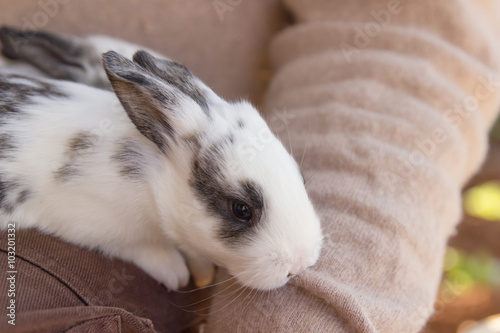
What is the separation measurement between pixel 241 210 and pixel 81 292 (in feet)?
1.71

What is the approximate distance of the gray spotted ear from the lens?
1900 millimetres

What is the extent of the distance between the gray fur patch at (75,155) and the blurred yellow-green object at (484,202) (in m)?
2.45

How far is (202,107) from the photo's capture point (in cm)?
142

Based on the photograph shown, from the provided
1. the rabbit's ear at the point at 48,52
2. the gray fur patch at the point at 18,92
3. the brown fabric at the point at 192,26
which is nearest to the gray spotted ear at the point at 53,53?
the rabbit's ear at the point at 48,52

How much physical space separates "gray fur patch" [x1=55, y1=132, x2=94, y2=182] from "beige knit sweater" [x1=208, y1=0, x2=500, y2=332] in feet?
2.07

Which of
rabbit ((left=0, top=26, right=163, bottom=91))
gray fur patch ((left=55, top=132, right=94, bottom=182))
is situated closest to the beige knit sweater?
gray fur patch ((left=55, top=132, right=94, bottom=182))

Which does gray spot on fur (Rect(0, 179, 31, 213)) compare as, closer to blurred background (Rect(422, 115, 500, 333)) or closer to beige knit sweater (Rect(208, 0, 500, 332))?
beige knit sweater (Rect(208, 0, 500, 332))

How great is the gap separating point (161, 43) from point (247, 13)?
1.70 ft

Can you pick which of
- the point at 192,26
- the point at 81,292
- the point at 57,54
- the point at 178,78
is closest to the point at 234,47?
the point at 192,26

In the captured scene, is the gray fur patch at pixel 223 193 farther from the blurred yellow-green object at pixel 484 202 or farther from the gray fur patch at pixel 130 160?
the blurred yellow-green object at pixel 484 202

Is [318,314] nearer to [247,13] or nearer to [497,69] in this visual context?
[497,69]

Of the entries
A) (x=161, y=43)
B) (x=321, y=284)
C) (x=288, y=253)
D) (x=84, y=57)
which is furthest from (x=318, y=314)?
(x=161, y=43)

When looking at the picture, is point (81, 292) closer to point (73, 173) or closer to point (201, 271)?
point (73, 173)

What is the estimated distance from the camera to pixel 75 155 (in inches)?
58.5
